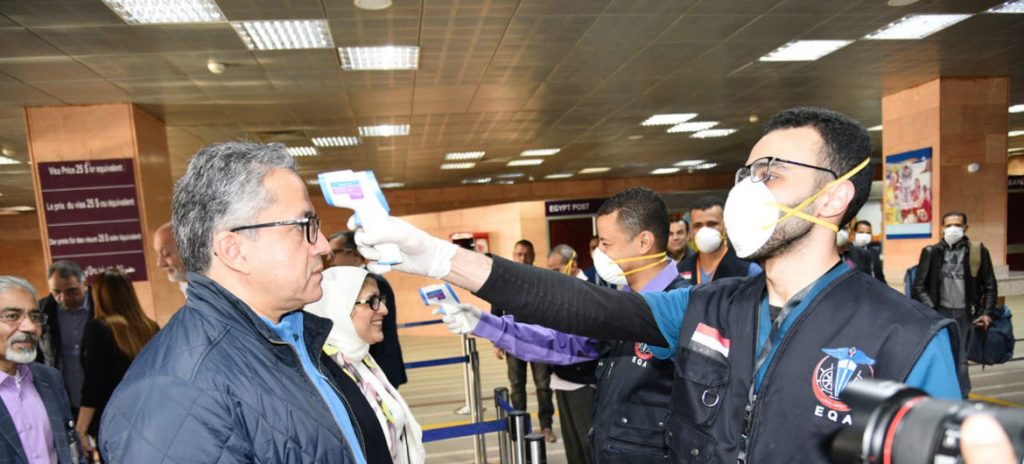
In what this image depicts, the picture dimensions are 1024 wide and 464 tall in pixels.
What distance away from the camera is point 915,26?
5.63 meters

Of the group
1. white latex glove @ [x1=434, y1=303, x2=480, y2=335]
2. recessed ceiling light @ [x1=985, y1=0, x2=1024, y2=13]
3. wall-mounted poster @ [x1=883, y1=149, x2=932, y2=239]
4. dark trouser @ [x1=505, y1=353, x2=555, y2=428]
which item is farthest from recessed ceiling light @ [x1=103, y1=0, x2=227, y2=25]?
wall-mounted poster @ [x1=883, y1=149, x2=932, y2=239]

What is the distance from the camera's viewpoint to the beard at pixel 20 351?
221 cm

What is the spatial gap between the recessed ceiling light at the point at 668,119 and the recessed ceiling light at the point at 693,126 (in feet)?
1.14

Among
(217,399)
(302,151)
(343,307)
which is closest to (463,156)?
(302,151)

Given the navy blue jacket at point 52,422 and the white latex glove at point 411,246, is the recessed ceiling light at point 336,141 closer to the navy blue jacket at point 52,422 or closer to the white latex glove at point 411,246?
the navy blue jacket at point 52,422

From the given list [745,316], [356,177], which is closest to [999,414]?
[745,316]

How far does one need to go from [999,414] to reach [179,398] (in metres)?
1.17

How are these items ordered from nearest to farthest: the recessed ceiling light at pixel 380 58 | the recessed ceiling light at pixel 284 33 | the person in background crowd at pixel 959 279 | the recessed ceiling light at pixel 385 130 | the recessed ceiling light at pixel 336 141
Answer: the recessed ceiling light at pixel 284 33
the recessed ceiling light at pixel 380 58
the person in background crowd at pixel 959 279
the recessed ceiling light at pixel 385 130
the recessed ceiling light at pixel 336 141

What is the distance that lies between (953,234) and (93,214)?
30.9 ft

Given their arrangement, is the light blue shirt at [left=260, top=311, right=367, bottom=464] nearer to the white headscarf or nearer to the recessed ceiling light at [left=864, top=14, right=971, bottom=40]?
the white headscarf

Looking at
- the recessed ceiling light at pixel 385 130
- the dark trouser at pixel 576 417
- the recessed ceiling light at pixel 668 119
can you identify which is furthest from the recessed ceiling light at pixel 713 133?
the dark trouser at pixel 576 417

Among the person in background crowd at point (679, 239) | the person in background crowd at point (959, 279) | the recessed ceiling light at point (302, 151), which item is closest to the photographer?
the person in background crowd at point (679, 239)

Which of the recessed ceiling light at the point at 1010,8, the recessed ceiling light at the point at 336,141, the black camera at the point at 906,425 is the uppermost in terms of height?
the recessed ceiling light at the point at 1010,8

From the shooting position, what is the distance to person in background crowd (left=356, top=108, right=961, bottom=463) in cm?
109
